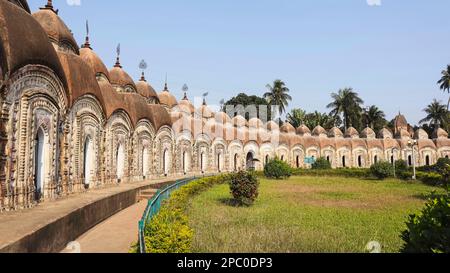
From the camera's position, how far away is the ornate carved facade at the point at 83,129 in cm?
902

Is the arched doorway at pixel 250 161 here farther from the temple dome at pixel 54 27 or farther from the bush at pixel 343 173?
the temple dome at pixel 54 27

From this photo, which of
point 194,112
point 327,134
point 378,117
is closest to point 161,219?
point 194,112

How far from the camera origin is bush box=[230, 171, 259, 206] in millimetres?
13094

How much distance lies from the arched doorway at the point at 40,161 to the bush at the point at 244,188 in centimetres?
646

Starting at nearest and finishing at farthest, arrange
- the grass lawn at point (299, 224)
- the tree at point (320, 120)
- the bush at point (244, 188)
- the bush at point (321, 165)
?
the grass lawn at point (299, 224)
the bush at point (244, 188)
the bush at point (321, 165)
the tree at point (320, 120)

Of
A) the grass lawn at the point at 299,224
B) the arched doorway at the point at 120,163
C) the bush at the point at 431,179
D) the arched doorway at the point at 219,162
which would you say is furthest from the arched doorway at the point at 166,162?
the bush at the point at 431,179

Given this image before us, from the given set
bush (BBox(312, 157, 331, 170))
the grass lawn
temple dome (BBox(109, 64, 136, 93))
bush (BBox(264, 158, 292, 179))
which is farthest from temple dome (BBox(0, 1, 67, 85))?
bush (BBox(312, 157, 331, 170))

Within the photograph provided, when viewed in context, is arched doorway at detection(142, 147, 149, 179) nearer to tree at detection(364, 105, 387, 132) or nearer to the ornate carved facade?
the ornate carved facade

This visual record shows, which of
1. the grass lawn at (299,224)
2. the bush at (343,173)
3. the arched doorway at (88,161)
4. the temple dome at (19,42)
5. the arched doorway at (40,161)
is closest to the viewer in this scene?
the grass lawn at (299,224)

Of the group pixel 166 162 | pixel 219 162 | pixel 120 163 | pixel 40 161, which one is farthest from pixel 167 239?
pixel 219 162

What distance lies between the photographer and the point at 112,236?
846cm

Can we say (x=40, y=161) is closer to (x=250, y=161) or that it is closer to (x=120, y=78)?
(x=120, y=78)

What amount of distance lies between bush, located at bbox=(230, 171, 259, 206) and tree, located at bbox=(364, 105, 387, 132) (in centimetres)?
4859
